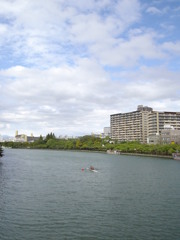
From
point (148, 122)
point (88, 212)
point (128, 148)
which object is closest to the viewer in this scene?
point (88, 212)

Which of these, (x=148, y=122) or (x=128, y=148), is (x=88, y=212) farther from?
(x=148, y=122)

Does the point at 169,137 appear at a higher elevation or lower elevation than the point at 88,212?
higher

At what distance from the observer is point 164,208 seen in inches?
1062

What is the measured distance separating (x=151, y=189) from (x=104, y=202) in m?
10.4

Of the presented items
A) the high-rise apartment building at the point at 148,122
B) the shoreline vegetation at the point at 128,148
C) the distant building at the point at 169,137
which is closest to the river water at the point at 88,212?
the shoreline vegetation at the point at 128,148

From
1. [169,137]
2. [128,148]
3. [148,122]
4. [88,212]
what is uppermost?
[148,122]

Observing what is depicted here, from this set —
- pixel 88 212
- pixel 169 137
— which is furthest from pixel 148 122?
pixel 88 212

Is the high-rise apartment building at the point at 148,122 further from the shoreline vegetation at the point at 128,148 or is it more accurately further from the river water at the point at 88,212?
the river water at the point at 88,212

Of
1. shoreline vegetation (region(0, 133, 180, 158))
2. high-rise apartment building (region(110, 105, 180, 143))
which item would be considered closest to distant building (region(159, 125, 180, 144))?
high-rise apartment building (region(110, 105, 180, 143))

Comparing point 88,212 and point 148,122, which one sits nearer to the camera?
point 88,212

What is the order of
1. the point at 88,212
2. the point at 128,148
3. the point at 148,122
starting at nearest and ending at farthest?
1. the point at 88,212
2. the point at 128,148
3. the point at 148,122

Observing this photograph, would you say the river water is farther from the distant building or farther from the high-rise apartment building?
the high-rise apartment building

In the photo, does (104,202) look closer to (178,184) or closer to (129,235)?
(129,235)

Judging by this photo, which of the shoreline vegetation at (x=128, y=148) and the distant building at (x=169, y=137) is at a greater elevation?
the distant building at (x=169, y=137)
